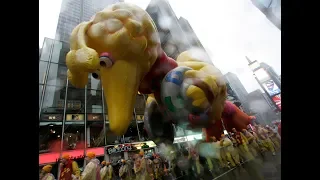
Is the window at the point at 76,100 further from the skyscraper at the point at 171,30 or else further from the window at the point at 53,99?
the skyscraper at the point at 171,30

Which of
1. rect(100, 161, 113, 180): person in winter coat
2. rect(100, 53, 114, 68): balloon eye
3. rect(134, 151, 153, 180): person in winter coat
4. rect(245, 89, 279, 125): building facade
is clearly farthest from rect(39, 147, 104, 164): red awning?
rect(245, 89, 279, 125): building facade

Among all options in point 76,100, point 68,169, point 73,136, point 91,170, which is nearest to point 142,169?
point 91,170

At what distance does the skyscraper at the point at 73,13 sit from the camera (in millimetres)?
1434

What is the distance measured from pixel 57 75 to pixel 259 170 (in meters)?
1.72

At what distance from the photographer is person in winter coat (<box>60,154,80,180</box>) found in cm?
213

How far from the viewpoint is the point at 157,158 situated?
7.89 ft

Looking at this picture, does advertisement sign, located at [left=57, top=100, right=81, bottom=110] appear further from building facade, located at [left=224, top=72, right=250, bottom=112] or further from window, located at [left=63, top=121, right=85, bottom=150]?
building facade, located at [left=224, top=72, right=250, bottom=112]

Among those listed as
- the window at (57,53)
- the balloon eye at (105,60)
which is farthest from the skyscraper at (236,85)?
the window at (57,53)

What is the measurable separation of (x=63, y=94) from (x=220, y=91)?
4.05 ft

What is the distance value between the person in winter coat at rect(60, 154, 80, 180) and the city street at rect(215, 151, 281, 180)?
1450mm

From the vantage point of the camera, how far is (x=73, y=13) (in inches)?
58.8

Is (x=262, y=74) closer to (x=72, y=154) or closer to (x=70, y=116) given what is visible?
(x=70, y=116)
